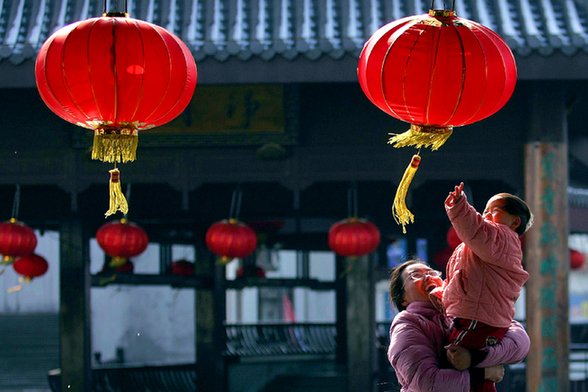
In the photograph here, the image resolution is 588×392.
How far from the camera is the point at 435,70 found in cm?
408

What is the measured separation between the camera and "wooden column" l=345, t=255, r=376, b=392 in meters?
9.36

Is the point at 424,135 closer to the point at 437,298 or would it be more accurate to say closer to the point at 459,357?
the point at 437,298

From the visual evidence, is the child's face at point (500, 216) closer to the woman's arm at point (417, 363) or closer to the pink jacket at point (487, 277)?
the pink jacket at point (487, 277)

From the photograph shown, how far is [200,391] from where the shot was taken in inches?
423

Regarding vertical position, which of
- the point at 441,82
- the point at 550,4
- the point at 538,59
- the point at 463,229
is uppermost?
the point at 550,4

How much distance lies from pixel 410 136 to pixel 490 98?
49cm

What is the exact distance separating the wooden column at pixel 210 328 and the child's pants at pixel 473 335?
7676 millimetres

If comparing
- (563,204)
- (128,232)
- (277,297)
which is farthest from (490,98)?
(277,297)

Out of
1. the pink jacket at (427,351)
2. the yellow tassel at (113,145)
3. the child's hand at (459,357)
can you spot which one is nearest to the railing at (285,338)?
the yellow tassel at (113,145)

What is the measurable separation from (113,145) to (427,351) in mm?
2199

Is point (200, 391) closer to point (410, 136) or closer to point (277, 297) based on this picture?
point (410, 136)

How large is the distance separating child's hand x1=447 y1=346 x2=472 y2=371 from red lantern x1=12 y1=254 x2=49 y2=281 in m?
7.68

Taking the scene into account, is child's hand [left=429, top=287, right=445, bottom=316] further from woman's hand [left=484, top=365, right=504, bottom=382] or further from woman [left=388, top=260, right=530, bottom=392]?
woman's hand [left=484, top=365, right=504, bottom=382]

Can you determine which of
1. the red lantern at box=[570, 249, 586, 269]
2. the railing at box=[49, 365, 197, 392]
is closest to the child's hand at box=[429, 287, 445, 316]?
the railing at box=[49, 365, 197, 392]
